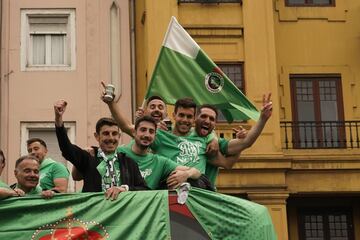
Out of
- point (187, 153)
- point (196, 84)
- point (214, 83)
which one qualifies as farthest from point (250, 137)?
point (214, 83)

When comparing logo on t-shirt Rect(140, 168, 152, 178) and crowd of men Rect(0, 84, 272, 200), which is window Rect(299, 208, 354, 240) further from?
logo on t-shirt Rect(140, 168, 152, 178)

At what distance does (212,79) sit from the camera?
11938 millimetres

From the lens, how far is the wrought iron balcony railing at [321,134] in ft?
83.9

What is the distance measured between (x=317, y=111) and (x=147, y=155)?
18.2 m

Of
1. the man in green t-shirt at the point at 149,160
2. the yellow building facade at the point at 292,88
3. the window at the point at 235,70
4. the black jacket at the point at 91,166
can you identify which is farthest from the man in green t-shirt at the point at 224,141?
the window at the point at 235,70

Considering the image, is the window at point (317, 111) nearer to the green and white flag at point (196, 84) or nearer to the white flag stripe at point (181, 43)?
the white flag stripe at point (181, 43)

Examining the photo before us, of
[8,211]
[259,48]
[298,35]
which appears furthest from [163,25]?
[8,211]

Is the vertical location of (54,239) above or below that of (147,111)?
below

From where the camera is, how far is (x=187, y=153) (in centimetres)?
880

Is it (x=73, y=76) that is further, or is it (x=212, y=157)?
(x=73, y=76)

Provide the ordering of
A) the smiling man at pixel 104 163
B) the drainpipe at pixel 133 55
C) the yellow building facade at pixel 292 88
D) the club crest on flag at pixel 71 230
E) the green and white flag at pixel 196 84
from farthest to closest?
the drainpipe at pixel 133 55, the yellow building facade at pixel 292 88, the green and white flag at pixel 196 84, the smiling man at pixel 104 163, the club crest on flag at pixel 71 230

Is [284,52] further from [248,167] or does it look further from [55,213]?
[55,213]

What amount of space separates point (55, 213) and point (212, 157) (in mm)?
1938

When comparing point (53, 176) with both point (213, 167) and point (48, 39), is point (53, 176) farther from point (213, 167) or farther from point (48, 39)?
point (48, 39)
